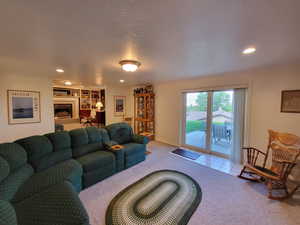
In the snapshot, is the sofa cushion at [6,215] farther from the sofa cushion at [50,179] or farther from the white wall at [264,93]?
the white wall at [264,93]

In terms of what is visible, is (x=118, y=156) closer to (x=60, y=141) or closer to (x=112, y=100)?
(x=60, y=141)

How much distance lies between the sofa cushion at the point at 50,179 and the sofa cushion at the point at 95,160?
18cm

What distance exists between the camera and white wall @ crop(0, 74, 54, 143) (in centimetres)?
343

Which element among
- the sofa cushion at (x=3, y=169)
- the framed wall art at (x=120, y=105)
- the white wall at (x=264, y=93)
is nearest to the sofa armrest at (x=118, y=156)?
the sofa cushion at (x=3, y=169)

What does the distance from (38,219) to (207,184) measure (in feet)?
8.14

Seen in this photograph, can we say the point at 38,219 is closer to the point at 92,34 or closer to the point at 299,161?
the point at 92,34

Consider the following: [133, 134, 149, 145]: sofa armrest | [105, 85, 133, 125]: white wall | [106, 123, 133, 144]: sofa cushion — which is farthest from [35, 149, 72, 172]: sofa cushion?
[105, 85, 133, 125]: white wall

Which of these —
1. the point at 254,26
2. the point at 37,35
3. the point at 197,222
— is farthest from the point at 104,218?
the point at 254,26

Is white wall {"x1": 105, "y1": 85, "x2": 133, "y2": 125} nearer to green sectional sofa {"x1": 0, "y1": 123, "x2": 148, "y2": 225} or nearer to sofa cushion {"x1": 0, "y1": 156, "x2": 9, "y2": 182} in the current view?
green sectional sofa {"x1": 0, "y1": 123, "x2": 148, "y2": 225}

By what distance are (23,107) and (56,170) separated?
9.41ft

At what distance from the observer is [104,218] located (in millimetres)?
1757

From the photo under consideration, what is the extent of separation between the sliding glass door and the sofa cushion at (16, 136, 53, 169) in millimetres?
3789

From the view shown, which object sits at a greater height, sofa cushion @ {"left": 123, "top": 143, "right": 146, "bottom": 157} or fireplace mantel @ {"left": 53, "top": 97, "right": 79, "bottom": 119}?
fireplace mantel @ {"left": 53, "top": 97, "right": 79, "bottom": 119}

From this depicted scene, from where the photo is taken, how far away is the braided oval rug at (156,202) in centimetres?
172
